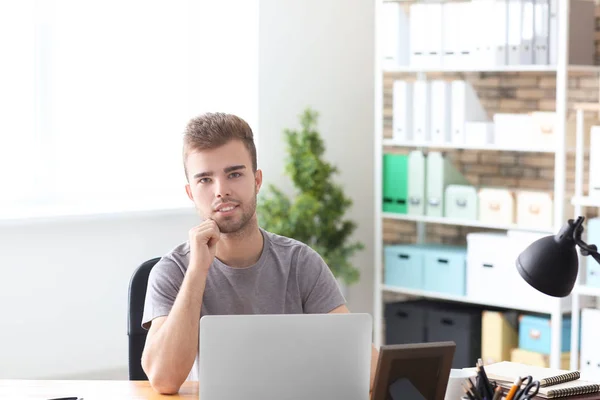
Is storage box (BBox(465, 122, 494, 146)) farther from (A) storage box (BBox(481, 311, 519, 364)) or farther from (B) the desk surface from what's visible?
(B) the desk surface

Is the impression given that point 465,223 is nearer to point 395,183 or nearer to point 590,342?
point 395,183

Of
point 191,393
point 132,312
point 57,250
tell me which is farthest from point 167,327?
point 57,250

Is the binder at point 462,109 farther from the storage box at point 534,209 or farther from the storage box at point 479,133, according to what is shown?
the storage box at point 534,209

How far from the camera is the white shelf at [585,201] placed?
419 cm

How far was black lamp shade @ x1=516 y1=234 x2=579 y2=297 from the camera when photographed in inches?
73.5

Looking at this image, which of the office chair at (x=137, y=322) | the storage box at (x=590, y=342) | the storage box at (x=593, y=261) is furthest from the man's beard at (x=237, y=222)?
the storage box at (x=590, y=342)

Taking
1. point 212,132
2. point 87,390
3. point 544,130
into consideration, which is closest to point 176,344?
point 87,390

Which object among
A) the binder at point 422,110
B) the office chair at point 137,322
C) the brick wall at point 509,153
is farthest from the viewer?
the binder at point 422,110

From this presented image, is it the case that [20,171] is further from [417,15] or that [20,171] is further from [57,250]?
[417,15]

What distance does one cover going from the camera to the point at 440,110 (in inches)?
191

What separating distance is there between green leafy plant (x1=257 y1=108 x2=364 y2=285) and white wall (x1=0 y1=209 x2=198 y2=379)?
→ 524 mm

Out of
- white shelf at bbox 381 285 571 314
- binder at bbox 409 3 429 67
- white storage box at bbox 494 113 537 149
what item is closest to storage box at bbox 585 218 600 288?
white shelf at bbox 381 285 571 314

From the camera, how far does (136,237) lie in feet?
15.3

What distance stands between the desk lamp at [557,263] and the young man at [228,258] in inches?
22.5
